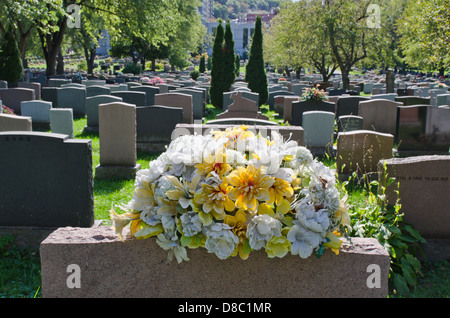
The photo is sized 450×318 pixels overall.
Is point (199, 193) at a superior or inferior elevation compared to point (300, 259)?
superior

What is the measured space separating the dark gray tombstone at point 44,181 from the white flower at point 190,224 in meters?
3.46

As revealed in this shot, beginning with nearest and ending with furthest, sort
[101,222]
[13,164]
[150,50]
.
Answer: [13,164]
[101,222]
[150,50]

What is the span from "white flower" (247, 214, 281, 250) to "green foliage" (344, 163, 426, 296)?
227cm

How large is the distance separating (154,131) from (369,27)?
19.3m

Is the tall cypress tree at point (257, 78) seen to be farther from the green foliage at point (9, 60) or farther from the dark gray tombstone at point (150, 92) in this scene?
the green foliage at point (9, 60)

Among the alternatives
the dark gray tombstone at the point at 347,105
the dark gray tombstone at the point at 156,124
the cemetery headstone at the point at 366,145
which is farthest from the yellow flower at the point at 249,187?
the dark gray tombstone at the point at 347,105

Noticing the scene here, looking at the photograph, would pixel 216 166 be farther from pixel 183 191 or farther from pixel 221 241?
pixel 221 241

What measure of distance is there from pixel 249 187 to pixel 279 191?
170mm

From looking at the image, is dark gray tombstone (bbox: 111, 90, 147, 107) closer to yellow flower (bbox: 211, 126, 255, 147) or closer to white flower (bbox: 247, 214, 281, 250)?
yellow flower (bbox: 211, 126, 255, 147)

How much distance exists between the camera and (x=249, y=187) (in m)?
2.48

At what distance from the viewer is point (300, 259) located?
8.37ft

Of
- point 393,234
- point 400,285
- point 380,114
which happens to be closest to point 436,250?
point 393,234
